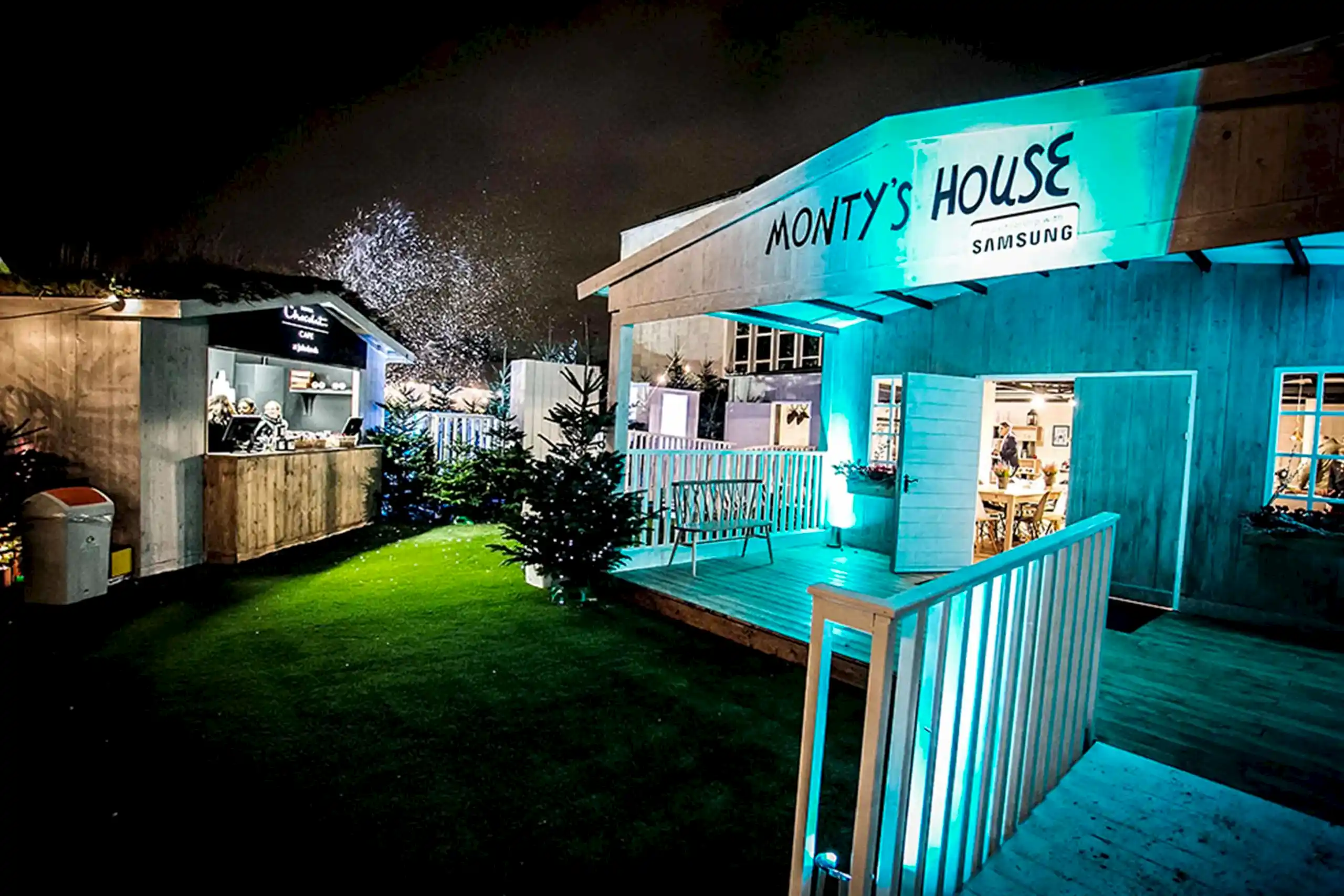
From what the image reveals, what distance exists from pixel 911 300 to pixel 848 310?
0.66 m

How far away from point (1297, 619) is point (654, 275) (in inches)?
232

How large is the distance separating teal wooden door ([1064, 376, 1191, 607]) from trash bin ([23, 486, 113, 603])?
28.9ft

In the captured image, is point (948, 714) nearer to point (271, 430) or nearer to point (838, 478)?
point (838, 478)

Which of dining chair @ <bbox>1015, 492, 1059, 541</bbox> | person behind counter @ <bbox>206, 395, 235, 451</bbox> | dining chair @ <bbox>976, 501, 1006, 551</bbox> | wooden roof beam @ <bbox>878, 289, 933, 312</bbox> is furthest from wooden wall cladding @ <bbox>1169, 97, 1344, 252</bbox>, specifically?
person behind counter @ <bbox>206, 395, 235, 451</bbox>

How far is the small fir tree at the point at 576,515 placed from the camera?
583 centimetres

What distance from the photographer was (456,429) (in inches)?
464

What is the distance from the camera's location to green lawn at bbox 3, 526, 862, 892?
247cm

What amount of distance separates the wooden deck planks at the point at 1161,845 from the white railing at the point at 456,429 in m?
10.1

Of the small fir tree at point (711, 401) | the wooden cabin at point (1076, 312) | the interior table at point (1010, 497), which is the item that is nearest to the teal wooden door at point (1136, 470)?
the wooden cabin at point (1076, 312)

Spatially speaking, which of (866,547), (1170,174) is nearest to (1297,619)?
(866,547)

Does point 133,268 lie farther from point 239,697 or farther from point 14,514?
point 239,697

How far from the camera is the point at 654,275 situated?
5934mm

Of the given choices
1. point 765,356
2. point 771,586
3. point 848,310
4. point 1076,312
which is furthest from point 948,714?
point 765,356

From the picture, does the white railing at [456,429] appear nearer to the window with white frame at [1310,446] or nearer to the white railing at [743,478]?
the white railing at [743,478]
